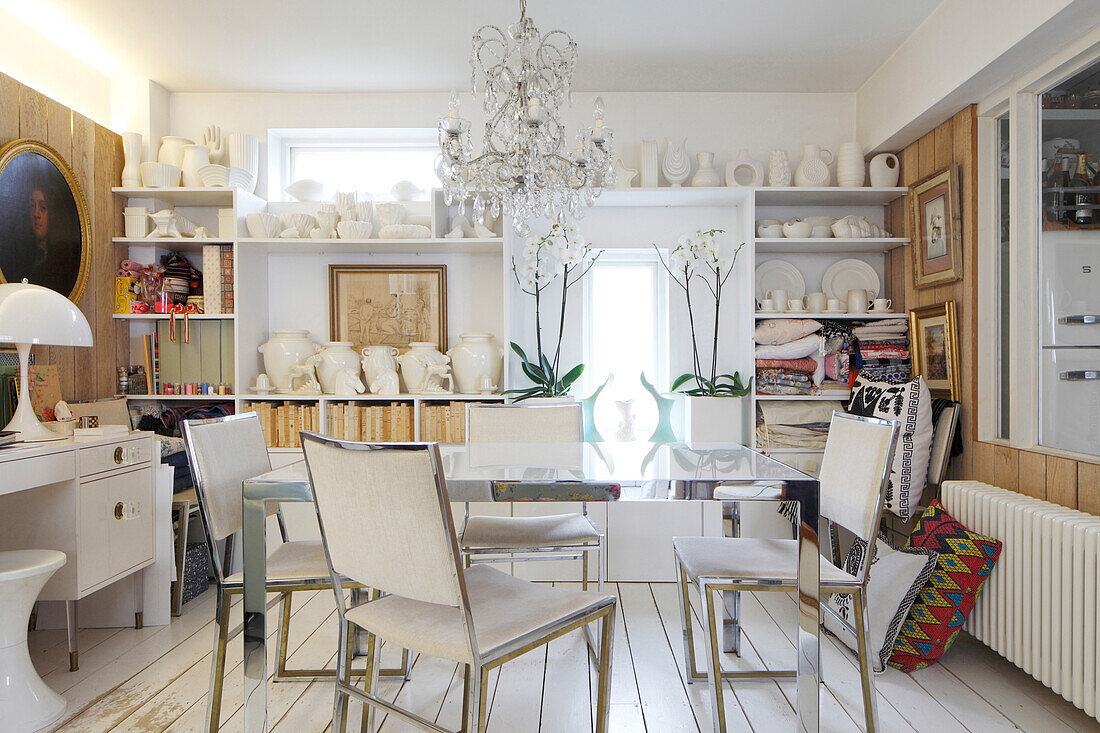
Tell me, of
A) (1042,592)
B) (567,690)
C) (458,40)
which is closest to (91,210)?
(458,40)

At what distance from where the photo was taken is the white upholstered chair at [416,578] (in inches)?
56.6

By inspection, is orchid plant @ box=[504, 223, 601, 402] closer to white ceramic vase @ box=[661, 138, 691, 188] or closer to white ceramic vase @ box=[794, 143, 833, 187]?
white ceramic vase @ box=[661, 138, 691, 188]

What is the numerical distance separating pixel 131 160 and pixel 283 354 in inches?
48.9

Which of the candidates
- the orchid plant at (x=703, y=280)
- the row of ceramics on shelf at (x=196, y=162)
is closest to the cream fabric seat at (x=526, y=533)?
the orchid plant at (x=703, y=280)

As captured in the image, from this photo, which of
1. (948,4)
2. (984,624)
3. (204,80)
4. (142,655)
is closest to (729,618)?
(984,624)

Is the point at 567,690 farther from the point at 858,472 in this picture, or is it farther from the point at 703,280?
the point at 703,280

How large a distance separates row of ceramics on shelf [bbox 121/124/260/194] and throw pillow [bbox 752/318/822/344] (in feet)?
9.24

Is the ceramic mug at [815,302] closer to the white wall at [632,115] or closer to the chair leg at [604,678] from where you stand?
the white wall at [632,115]

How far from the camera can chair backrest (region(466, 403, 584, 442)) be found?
299 centimetres

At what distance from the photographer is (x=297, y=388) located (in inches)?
146

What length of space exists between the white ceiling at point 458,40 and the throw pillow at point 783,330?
1.28 m

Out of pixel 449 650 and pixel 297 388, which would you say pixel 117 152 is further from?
pixel 449 650

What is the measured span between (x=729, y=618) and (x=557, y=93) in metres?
1.98

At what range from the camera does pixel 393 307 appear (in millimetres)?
A: 3922
